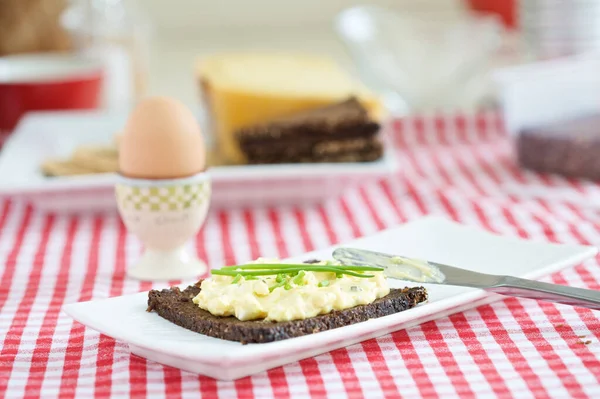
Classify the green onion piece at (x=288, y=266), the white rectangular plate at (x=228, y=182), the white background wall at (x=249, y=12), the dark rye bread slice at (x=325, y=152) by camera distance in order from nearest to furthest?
the green onion piece at (x=288, y=266) < the white rectangular plate at (x=228, y=182) < the dark rye bread slice at (x=325, y=152) < the white background wall at (x=249, y=12)

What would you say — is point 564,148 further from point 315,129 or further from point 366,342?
point 366,342

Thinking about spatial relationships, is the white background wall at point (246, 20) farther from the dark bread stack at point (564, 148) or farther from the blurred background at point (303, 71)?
the dark bread stack at point (564, 148)

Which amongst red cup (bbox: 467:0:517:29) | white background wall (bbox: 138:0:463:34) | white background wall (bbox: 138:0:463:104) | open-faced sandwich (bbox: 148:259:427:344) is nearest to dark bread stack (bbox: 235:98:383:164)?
open-faced sandwich (bbox: 148:259:427:344)

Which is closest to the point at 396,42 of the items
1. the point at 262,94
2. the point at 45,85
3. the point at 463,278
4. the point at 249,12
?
the point at 262,94

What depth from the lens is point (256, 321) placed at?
799 mm

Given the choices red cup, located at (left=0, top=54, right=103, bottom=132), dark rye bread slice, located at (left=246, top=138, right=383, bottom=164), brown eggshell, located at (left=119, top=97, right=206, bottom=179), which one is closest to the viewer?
brown eggshell, located at (left=119, top=97, right=206, bottom=179)

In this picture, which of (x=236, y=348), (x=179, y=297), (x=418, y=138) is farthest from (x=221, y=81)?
(x=236, y=348)

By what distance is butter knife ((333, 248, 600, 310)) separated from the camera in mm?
872

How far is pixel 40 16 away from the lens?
91.0 inches

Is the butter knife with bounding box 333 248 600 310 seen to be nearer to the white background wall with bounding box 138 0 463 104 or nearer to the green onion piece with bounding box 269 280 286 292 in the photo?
the green onion piece with bounding box 269 280 286 292

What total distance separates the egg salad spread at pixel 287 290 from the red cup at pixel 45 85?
108 cm

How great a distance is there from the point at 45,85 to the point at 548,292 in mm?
1229

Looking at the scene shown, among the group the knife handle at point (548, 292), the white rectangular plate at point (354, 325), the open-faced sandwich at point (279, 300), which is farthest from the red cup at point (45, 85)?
the knife handle at point (548, 292)

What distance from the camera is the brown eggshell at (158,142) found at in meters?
1.10
